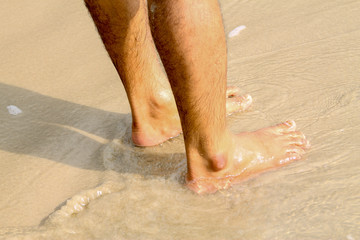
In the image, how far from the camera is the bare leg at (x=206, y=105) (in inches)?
53.1

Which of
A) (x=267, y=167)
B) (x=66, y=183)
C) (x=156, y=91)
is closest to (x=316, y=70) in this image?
(x=267, y=167)

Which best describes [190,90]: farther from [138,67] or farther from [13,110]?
[13,110]

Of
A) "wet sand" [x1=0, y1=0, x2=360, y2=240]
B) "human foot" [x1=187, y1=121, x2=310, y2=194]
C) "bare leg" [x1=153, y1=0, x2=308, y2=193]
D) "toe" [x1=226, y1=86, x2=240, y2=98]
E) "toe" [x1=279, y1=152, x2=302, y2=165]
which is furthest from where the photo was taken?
"toe" [x1=226, y1=86, x2=240, y2=98]

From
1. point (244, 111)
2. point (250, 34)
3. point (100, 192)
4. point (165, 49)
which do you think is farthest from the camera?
point (250, 34)

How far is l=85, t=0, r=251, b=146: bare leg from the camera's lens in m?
1.73

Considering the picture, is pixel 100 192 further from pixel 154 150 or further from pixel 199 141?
pixel 199 141

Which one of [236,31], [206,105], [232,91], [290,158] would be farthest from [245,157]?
[236,31]

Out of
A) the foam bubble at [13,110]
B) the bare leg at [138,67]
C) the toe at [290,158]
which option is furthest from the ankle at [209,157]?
the foam bubble at [13,110]

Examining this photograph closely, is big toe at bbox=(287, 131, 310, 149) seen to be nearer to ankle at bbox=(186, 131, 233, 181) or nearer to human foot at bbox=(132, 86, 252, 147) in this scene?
ankle at bbox=(186, 131, 233, 181)

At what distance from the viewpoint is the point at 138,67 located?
72.9 inches

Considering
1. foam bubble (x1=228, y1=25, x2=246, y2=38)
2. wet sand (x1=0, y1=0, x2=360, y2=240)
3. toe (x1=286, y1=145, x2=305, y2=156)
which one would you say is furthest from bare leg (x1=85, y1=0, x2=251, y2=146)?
foam bubble (x1=228, y1=25, x2=246, y2=38)

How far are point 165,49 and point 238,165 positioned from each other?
604mm

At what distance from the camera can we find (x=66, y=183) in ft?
5.88

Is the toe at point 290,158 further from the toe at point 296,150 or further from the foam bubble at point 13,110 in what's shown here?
the foam bubble at point 13,110
